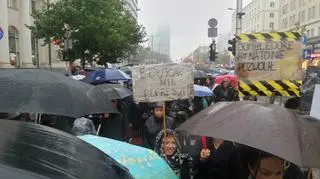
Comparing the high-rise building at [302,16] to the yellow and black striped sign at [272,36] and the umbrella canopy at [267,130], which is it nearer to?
the yellow and black striped sign at [272,36]

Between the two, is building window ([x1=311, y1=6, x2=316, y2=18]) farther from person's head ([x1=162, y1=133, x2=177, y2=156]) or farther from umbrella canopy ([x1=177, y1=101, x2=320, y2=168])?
umbrella canopy ([x1=177, y1=101, x2=320, y2=168])

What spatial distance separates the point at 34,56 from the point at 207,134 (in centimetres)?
3735

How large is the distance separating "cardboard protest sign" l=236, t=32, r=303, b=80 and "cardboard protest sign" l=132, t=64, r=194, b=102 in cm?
110

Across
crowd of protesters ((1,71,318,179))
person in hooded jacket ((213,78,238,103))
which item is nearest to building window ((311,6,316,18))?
person in hooded jacket ((213,78,238,103))

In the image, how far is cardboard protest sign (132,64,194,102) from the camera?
671 centimetres

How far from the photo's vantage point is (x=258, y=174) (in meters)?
3.45

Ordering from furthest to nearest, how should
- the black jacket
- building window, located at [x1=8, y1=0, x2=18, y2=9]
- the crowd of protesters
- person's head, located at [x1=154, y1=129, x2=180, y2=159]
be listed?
building window, located at [x1=8, y1=0, x2=18, y2=9]
person's head, located at [x1=154, y1=129, x2=180, y2=159]
the black jacket
the crowd of protesters

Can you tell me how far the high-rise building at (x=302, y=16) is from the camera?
74.9m

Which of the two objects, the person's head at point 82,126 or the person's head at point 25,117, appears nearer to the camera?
the person's head at point 25,117

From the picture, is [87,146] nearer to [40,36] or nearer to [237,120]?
[237,120]

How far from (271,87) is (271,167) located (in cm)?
426

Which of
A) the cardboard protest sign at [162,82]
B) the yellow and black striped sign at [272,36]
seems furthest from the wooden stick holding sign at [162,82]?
the yellow and black striped sign at [272,36]

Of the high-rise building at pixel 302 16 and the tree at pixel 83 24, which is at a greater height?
the high-rise building at pixel 302 16

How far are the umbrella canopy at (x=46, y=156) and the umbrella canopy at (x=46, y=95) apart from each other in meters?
2.43
